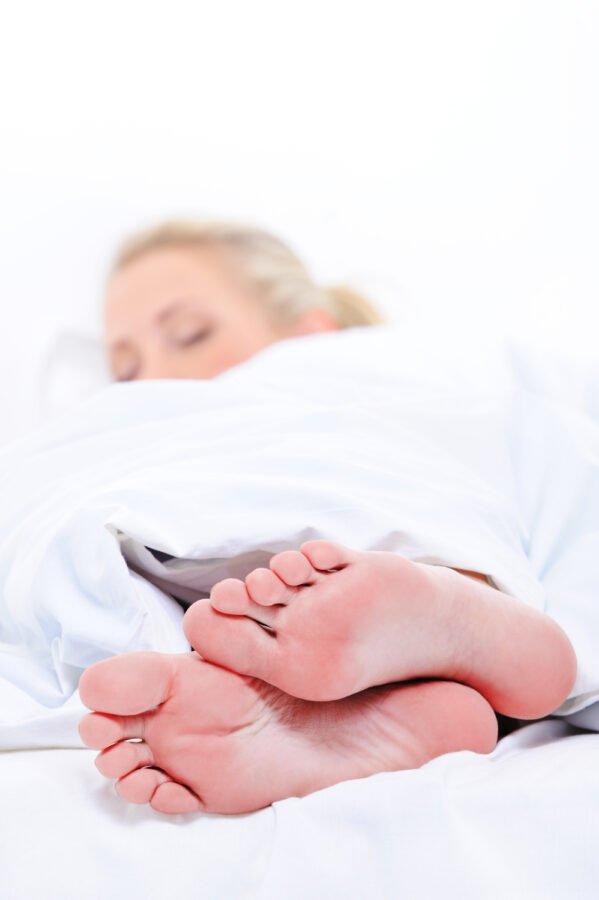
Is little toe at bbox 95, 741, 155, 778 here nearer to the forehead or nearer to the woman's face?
the woman's face

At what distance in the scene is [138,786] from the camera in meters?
0.49

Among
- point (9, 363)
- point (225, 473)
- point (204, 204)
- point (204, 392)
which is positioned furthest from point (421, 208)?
point (225, 473)

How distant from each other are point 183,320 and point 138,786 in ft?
3.05

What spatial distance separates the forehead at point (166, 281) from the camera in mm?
1397

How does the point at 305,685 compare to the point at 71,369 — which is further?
the point at 71,369

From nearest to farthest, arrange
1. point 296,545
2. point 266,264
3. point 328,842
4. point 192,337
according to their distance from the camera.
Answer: point 328,842 < point 296,545 < point 192,337 < point 266,264

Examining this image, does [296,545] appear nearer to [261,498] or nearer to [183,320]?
[261,498]

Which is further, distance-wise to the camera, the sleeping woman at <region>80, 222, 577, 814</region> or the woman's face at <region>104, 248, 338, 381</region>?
the woman's face at <region>104, 248, 338, 381</region>

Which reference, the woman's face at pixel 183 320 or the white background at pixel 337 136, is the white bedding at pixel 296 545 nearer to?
the woman's face at pixel 183 320

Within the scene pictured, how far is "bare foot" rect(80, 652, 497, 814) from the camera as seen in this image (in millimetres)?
490

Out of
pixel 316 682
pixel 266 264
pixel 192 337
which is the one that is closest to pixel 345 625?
pixel 316 682

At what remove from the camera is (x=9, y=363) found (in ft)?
4.99

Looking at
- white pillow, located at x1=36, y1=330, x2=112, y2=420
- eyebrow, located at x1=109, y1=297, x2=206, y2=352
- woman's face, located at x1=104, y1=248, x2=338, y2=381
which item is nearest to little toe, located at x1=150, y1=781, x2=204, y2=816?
woman's face, located at x1=104, y1=248, x2=338, y2=381

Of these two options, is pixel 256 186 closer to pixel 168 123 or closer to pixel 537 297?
pixel 168 123
